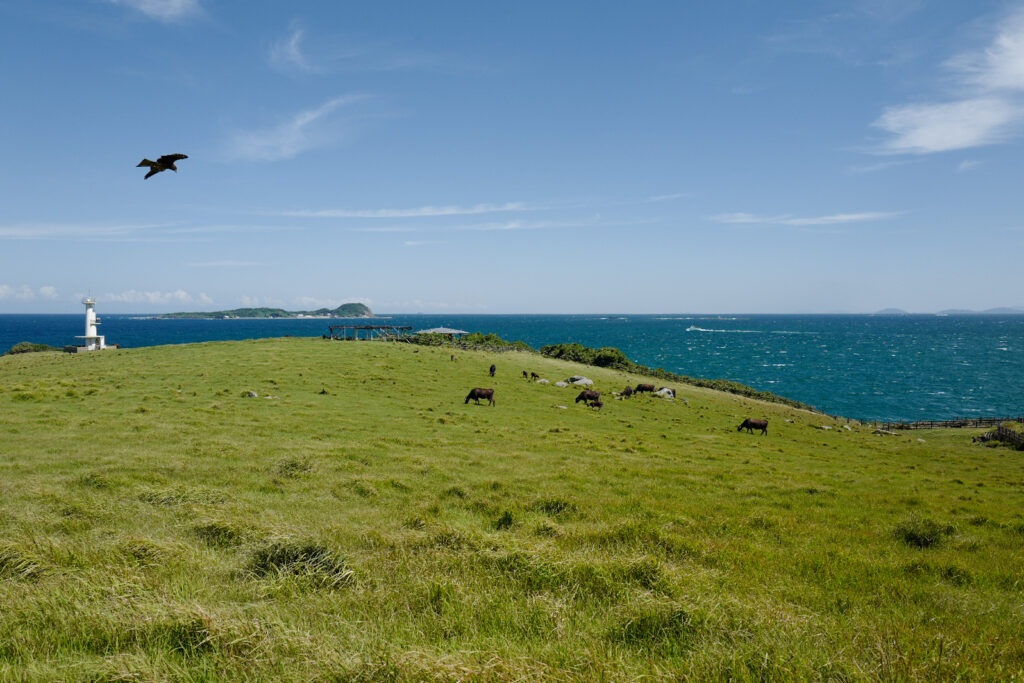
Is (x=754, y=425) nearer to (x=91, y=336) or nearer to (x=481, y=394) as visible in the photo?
(x=481, y=394)

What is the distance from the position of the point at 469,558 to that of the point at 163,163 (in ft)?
30.4

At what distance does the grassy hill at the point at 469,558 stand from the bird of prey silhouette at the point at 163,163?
666 cm

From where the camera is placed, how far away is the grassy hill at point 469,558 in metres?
5.19

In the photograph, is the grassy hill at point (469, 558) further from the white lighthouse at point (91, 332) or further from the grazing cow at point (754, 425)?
the white lighthouse at point (91, 332)

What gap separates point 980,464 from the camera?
104 feet

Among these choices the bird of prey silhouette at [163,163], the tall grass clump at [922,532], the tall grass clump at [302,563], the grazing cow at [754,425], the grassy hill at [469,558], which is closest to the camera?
the grassy hill at [469,558]

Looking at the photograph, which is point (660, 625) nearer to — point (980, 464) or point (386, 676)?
point (386, 676)

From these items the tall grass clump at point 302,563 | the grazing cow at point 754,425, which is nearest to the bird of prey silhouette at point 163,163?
the tall grass clump at point 302,563

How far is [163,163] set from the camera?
9.71m

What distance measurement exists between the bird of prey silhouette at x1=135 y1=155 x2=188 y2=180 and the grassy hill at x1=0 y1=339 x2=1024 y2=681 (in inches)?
262

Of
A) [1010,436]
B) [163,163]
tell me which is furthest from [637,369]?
[163,163]

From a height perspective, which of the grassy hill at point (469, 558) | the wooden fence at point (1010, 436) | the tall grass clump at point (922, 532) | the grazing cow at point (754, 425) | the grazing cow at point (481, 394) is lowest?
the wooden fence at point (1010, 436)

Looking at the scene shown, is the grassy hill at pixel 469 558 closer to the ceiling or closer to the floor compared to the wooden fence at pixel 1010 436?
closer to the ceiling

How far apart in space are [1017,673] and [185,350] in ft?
214
